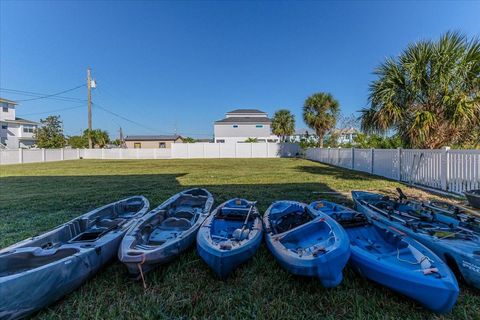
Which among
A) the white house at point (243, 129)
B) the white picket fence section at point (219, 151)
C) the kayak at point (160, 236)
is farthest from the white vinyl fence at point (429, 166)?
the white house at point (243, 129)

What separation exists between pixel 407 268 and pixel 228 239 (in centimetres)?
174

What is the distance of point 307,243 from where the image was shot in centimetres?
276

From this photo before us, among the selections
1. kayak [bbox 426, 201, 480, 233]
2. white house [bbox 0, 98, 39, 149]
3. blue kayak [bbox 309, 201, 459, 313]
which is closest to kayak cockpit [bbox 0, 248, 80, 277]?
blue kayak [bbox 309, 201, 459, 313]

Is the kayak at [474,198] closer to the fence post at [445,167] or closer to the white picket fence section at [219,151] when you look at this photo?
the fence post at [445,167]

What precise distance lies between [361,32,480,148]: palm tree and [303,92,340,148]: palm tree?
1272 cm

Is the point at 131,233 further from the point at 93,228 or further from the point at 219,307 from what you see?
the point at 219,307

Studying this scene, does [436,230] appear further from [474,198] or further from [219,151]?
[219,151]

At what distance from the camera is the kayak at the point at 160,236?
2240 millimetres

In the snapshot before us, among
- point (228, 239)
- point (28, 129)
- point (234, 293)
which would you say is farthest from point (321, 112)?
point (28, 129)

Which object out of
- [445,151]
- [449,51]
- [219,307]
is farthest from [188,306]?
[449,51]

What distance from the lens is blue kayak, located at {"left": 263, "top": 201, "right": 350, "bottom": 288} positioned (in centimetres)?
199

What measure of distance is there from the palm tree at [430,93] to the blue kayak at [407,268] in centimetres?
599

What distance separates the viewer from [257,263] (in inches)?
111

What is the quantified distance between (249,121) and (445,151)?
27.5 m
